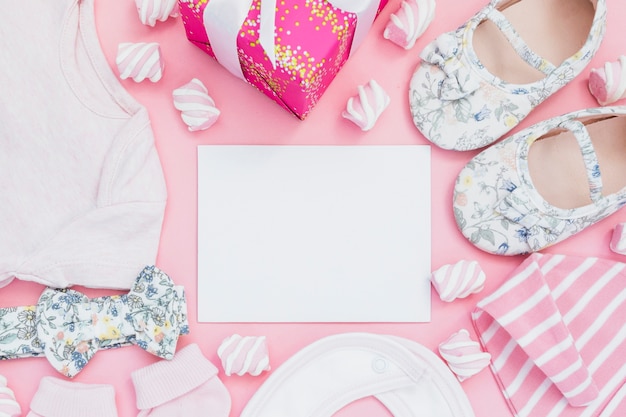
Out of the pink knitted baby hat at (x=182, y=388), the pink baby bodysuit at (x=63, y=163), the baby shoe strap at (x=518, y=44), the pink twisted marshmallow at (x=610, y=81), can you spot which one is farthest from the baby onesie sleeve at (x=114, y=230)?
the pink twisted marshmallow at (x=610, y=81)

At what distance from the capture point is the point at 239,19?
2.62 ft

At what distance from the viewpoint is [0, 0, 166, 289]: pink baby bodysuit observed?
2.99ft

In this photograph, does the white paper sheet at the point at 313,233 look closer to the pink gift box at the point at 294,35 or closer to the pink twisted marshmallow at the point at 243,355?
the pink twisted marshmallow at the point at 243,355

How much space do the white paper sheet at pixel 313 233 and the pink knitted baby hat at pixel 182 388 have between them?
0.23ft

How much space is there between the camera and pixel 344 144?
97cm

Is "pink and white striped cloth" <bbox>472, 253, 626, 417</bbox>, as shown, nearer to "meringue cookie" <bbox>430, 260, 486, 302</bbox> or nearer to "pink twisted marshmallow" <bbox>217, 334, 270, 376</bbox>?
"meringue cookie" <bbox>430, 260, 486, 302</bbox>

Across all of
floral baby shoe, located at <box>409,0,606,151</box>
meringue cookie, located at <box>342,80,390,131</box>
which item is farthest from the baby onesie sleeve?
floral baby shoe, located at <box>409,0,606,151</box>

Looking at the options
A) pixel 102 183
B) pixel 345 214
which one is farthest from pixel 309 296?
pixel 102 183

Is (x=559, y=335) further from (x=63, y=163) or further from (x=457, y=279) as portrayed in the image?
(x=63, y=163)

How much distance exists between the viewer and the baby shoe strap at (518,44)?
924 millimetres

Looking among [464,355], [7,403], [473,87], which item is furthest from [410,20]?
[7,403]

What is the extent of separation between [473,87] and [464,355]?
0.37 meters

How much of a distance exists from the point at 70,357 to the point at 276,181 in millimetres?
381

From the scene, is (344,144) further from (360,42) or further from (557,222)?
(557,222)
